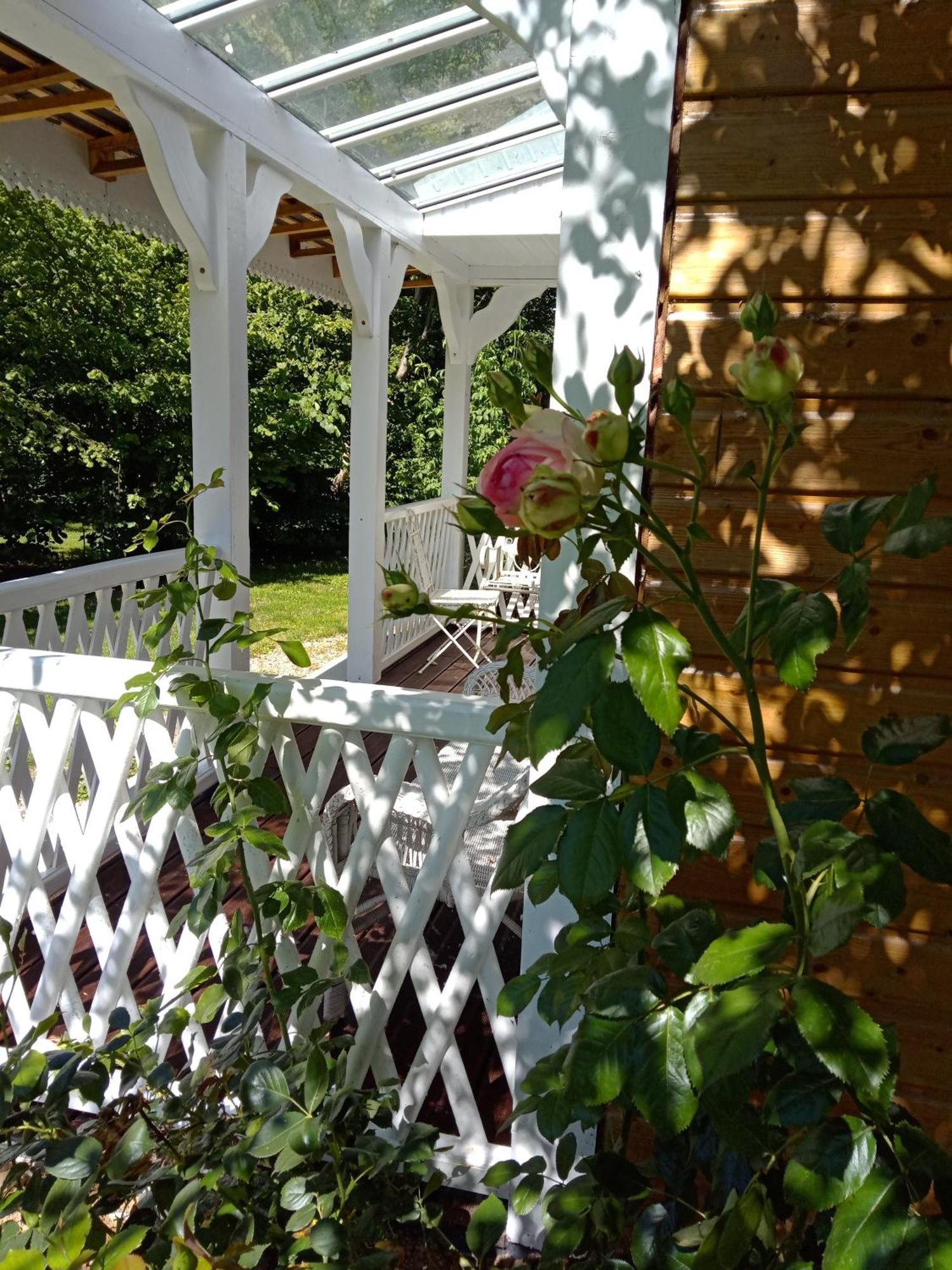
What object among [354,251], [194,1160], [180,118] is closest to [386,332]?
[354,251]

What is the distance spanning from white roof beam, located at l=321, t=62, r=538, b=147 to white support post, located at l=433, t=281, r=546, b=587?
3.15 metres

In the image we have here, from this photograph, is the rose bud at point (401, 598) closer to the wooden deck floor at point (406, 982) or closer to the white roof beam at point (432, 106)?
the wooden deck floor at point (406, 982)

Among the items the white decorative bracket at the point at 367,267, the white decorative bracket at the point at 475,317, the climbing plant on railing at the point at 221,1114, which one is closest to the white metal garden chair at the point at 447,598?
the white decorative bracket at the point at 475,317

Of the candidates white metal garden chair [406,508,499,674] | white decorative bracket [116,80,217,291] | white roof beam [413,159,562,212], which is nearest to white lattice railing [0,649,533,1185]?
white decorative bracket [116,80,217,291]

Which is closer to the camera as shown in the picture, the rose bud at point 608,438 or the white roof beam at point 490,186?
the rose bud at point 608,438

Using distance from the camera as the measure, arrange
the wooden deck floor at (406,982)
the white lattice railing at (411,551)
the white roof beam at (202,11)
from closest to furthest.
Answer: the wooden deck floor at (406,982) < the white roof beam at (202,11) < the white lattice railing at (411,551)

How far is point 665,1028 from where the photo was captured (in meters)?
0.94

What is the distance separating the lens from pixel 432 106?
4602mm

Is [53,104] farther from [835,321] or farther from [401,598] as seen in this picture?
[401,598]

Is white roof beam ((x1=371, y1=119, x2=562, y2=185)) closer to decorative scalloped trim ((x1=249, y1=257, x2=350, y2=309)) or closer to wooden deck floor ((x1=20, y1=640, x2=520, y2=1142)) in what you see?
decorative scalloped trim ((x1=249, y1=257, x2=350, y2=309))

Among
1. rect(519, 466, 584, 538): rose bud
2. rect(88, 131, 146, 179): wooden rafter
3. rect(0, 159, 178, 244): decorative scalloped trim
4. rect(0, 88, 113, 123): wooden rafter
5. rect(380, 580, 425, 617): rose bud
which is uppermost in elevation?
rect(88, 131, 146, 179): wooden rafter

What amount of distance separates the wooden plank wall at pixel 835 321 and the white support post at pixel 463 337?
656cm

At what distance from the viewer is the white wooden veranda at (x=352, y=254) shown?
158 centimetres

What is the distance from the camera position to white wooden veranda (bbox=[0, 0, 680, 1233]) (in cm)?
158
